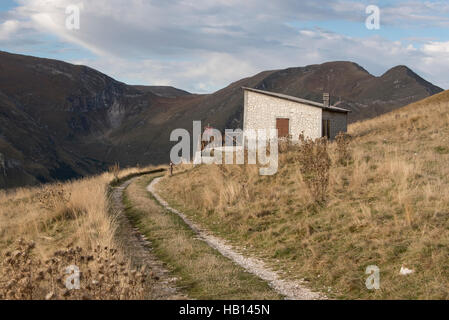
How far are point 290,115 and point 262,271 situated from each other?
20.8 m

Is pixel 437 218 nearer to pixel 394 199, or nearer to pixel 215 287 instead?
pixel 394 199

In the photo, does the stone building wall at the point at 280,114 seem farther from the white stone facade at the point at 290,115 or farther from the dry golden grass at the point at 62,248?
the dry golden grass at the point at 62,248

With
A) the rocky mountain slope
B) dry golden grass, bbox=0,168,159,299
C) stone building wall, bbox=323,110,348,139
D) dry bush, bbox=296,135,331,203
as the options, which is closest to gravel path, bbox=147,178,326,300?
dry golden grass, bbox=0,168,159,299

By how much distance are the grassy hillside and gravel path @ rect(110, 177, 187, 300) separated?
229cm

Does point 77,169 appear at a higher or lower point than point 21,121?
lower

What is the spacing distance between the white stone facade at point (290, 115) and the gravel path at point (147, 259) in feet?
52.3

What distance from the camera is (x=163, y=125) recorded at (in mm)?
143500

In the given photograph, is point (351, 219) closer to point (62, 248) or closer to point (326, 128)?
point (62, 248)

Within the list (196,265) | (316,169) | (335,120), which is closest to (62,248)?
(196,265)

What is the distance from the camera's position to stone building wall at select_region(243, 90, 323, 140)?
27203mm

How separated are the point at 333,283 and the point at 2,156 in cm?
8704

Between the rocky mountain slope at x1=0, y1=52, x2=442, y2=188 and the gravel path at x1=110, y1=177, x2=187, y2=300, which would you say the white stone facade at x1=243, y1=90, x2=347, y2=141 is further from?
the rocky mountain slope at x1=0, y1=52, x2=442, y2=188

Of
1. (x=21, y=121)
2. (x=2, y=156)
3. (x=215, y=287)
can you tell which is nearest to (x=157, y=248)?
(x=215, y=287)

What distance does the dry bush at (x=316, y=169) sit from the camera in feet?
41.3
